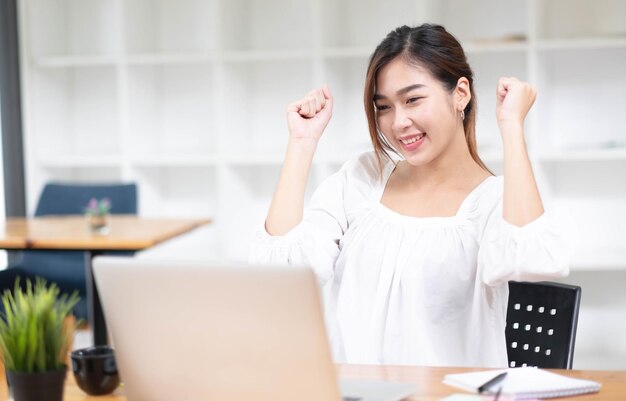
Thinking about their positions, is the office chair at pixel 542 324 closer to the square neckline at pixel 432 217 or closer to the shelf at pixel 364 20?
the square neckline at pixel 432 217

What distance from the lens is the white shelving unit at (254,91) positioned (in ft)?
14.3

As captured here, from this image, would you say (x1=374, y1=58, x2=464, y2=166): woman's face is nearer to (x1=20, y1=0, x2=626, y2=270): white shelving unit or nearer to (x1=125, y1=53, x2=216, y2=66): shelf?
(x1=20, y1=0, x2=626, y2=270): white shelving unit

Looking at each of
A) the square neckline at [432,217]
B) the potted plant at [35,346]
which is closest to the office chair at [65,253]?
the square neckline at [432,217]

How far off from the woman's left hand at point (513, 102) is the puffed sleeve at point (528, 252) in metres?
0.21

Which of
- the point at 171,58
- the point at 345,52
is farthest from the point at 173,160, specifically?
the point at 345,52

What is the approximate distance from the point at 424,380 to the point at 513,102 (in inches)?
26.3

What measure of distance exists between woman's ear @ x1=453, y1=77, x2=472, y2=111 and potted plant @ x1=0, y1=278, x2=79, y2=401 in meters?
1.05

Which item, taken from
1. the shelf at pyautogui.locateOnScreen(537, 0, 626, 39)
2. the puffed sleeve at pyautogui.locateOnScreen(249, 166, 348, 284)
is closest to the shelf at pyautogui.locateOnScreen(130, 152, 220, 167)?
the shelf at pyautogui.locateOnScreen(537, 0, 626, 39)

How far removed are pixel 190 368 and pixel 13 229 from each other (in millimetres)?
2557

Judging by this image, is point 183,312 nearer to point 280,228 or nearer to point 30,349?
point 30,349

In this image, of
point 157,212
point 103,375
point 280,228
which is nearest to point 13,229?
point 157,212

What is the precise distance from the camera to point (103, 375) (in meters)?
1.52

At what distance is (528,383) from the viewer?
4.70ft

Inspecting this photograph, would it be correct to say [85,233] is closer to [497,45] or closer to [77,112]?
[77,112]
